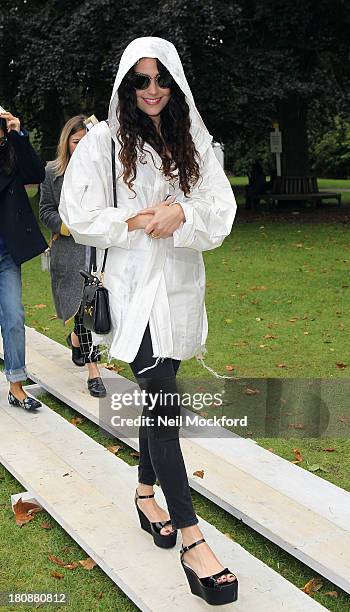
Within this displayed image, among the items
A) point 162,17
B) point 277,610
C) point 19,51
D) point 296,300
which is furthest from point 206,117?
point 277,610

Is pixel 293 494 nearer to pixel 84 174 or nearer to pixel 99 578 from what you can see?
pixel 99 578

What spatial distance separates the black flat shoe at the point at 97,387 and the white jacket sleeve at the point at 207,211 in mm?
2426

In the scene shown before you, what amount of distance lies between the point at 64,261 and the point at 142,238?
256 cm

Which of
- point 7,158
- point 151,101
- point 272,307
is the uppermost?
point 151,101

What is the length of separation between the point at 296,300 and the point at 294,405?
3630 millimetres

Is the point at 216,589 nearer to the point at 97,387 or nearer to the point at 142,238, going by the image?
the point at 142,238

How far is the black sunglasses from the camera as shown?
9.54 feet

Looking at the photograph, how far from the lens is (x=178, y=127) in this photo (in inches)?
119

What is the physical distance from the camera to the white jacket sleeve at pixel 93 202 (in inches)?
111

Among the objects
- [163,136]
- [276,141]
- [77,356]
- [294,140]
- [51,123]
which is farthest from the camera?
[51,123]

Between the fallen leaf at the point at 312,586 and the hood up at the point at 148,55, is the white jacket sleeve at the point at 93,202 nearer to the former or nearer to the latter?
the hood up at the point at 148,55

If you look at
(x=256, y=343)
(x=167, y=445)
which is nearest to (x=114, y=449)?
(x=167, y=445)

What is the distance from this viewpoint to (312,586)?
3.04m

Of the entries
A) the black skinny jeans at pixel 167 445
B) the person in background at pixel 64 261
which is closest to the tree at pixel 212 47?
the person in background at pixel 64 261
